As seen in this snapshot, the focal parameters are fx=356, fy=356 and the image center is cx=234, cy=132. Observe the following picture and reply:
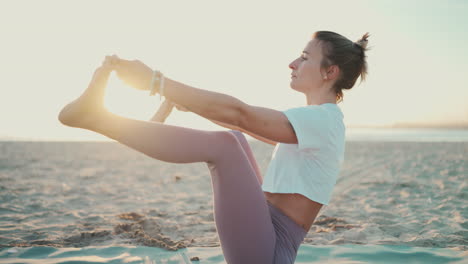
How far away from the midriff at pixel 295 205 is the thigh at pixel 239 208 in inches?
6.4

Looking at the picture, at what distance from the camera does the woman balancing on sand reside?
1521mm

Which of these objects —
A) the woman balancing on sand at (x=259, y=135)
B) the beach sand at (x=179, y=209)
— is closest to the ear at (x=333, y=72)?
→ the woman balancing on sand at (x=259, y=135)

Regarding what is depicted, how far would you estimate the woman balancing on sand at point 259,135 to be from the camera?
4.99 ft

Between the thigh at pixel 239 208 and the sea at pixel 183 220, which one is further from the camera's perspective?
the sea at pixel 183 220

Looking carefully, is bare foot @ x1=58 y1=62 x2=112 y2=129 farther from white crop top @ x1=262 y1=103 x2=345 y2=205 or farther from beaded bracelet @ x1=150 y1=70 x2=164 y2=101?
white crop top @ x1=262 y1=103 x2=345 y2=205

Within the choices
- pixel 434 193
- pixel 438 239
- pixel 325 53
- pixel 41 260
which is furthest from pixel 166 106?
pixel 434 193

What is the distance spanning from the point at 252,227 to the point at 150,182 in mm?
5816

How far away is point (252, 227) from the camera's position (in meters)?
1.71

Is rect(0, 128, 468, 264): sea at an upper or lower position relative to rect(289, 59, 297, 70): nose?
lower

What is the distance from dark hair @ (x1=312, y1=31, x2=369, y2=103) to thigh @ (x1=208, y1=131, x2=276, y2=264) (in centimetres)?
74

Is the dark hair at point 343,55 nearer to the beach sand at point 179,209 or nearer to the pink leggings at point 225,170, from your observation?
the pink leggings at point 225,170

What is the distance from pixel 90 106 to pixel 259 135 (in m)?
0.81

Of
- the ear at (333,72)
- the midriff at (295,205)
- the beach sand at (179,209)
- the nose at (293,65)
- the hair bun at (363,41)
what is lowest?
the beach sand at (179,209)

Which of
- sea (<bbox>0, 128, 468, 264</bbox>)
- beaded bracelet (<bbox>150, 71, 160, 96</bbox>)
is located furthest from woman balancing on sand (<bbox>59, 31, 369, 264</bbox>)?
sea (<bbox>0, 128, 468, 264</bbox>)
